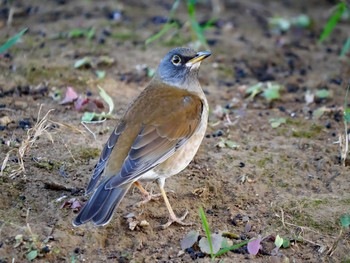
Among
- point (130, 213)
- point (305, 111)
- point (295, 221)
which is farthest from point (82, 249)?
point (305, 111)

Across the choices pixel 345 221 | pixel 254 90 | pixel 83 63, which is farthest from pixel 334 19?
pixel 345 221

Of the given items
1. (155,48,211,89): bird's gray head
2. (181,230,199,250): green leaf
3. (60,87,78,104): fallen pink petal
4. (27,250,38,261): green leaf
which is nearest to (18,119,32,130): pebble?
(60,87,78,104): fallen pink petal

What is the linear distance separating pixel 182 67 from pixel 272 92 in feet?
6.88

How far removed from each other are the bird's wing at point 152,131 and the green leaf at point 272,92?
217 cm

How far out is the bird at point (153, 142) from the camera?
5.89 m

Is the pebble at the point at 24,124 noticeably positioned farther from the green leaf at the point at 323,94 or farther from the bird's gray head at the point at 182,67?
the green leaf at the point at 323,94

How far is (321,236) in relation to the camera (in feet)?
20.2

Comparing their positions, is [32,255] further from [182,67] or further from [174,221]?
[182,67]

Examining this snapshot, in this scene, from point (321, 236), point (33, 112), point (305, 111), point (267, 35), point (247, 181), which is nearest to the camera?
point (321, 236)

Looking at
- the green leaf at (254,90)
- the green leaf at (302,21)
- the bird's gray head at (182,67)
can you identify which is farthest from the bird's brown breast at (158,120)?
the green leaf at (302,21)

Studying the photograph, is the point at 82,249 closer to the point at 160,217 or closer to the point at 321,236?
the point at 160,217

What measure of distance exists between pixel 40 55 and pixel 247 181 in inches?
157

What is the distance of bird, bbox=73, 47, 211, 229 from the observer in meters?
5.89

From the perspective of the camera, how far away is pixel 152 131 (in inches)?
254
